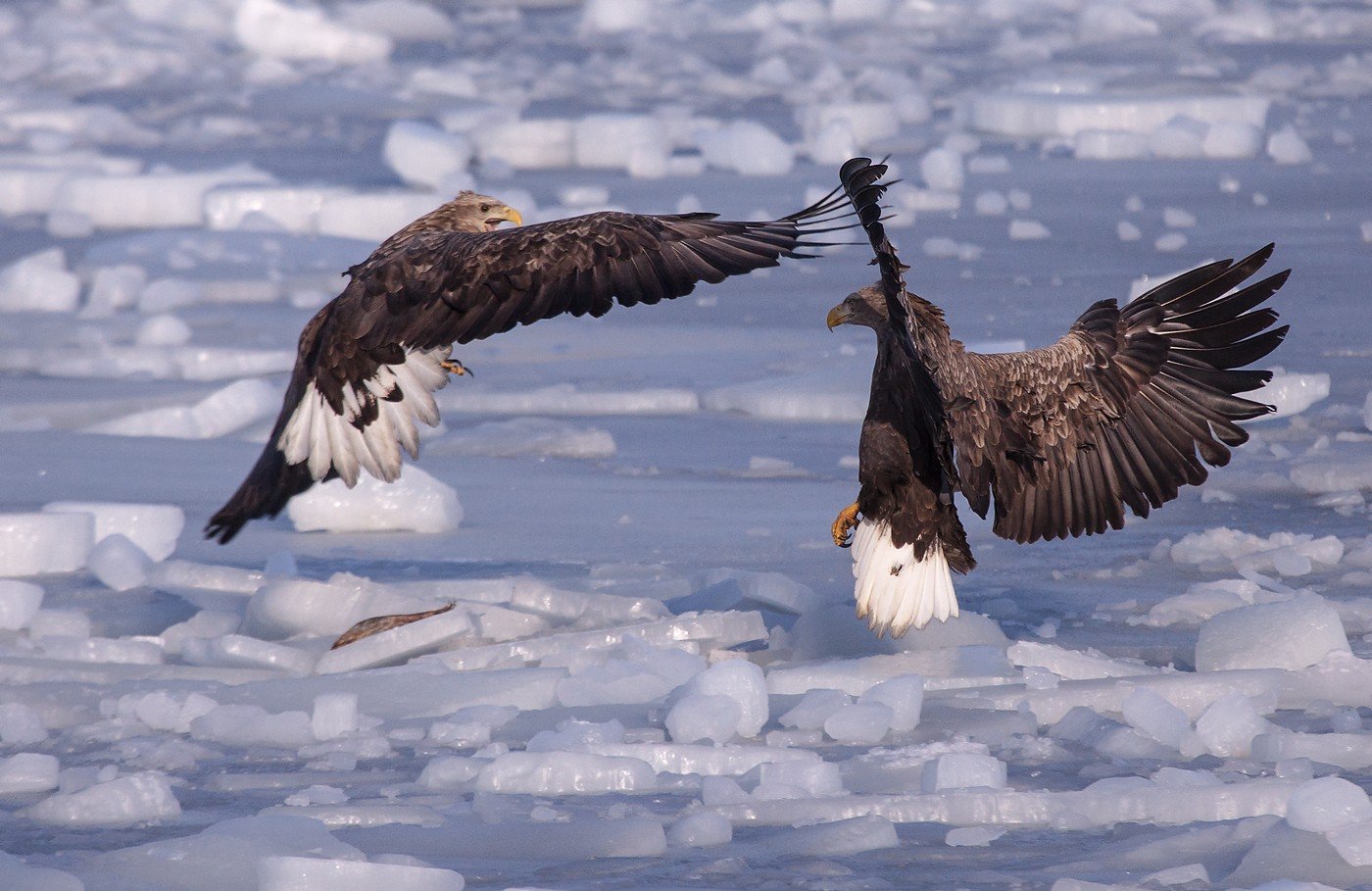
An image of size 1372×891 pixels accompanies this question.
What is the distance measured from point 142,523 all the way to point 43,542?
0.30 metres

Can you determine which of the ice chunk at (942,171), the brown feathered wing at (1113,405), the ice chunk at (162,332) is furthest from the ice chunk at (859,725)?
the ice chunk at (942,171)

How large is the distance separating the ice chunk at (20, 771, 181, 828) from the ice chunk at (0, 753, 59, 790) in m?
0.15

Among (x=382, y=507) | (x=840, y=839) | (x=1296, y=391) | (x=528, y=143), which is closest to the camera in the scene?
(x=840, y=839)

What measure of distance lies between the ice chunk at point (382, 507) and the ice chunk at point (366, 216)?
5.55 metres

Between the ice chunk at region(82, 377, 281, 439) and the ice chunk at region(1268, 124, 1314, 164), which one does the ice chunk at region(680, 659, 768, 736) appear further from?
the ice chunk at region(1268, 124, 1314, 164)

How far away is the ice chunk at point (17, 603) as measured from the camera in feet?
14.7

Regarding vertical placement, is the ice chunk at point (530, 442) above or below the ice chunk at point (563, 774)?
above

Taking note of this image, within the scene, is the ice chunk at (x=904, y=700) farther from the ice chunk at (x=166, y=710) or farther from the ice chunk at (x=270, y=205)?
the ice chunk at (x=270, y=205)

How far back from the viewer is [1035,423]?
4.45 m

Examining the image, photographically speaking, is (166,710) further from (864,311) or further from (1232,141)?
(1232,141)

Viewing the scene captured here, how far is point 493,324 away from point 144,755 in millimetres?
1321

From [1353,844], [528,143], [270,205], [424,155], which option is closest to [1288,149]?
[528,143]

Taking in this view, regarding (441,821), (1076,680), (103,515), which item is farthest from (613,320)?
(441,821)

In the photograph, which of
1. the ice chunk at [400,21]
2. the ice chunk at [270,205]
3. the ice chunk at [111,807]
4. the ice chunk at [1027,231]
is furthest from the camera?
the ice chunk at [400,21]
